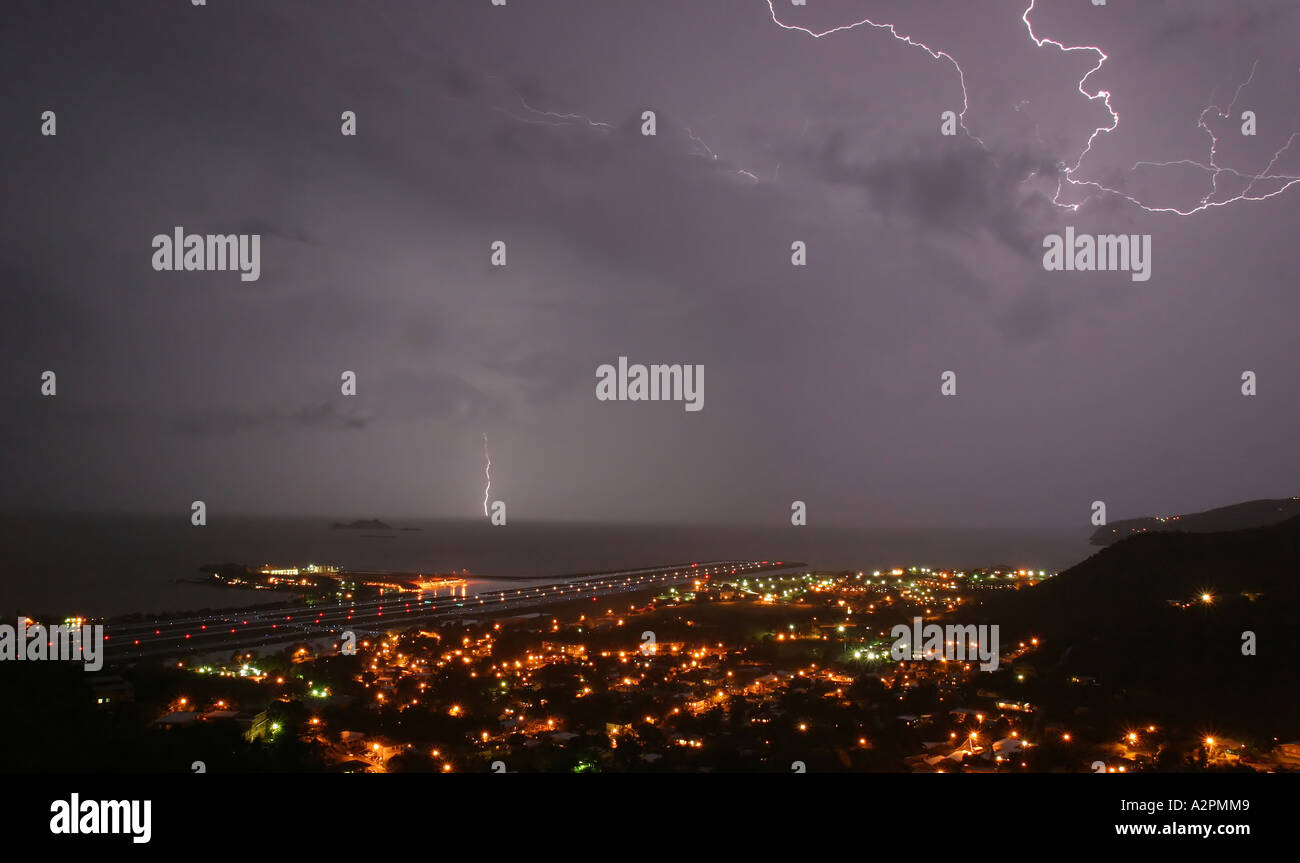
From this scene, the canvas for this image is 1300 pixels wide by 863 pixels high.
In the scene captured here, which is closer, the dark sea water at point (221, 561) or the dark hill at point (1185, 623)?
the dark hill at point (1185, 623)

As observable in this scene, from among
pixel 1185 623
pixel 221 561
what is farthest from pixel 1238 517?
pixel 221 561

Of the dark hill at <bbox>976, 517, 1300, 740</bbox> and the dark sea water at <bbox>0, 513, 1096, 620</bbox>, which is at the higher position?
the dark hill at <bbox>976, 517, 1300, 740</bbox>

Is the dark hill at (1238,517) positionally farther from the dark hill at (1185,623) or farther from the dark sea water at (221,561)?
the dark hill at (1185,623)

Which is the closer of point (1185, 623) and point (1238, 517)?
point (1185, 623)

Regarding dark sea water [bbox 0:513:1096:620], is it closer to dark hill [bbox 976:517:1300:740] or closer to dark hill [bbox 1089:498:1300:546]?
dark hill [bbox 1089:498:1300:546]

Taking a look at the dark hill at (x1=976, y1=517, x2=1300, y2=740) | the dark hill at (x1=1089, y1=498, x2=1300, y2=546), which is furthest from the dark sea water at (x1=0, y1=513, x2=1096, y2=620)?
the dark hill at (x1=976, y1=517, x2=1300, y2=740)

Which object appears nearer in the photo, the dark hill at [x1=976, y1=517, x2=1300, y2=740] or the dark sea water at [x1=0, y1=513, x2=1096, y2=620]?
the dark hill at [x1=976, y1=517, x2=1300, y2=740]

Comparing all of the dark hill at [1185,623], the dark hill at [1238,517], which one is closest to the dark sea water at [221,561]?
the dark hill at [1238,517]

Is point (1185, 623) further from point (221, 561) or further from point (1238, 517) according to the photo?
point (221, 561)

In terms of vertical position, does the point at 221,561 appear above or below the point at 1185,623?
below

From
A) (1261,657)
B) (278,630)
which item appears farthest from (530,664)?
(1261,657)
